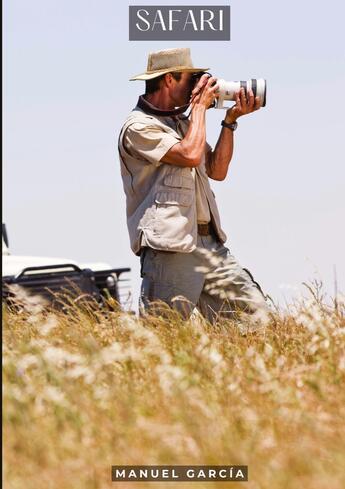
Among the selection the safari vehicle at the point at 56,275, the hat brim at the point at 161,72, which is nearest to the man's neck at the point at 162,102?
the hat brim at the point at 161,72

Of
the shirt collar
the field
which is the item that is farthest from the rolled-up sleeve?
the field

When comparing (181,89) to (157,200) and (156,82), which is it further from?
(157,200)

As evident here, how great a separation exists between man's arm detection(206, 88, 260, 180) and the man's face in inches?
10.0

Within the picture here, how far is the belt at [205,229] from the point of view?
5762 mm

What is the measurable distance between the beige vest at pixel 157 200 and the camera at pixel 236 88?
30cm

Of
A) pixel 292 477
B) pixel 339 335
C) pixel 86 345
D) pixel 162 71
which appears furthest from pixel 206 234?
pixel 292 477

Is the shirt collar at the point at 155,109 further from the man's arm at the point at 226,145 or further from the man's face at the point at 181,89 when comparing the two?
the man's arm at the point at 226,145

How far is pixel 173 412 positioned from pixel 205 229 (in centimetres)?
233

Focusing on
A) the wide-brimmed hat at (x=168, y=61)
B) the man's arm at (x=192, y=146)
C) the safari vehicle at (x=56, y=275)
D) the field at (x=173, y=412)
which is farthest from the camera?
the safari vehicle at (x=56, y=275)

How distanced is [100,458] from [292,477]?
0.63 meters

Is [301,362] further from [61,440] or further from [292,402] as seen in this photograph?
[61,440]

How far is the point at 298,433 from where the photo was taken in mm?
3547

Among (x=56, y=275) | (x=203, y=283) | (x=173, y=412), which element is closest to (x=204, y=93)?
(x=203, y=283)

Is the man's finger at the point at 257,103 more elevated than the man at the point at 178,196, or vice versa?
the man's finger at the point at 257,103
